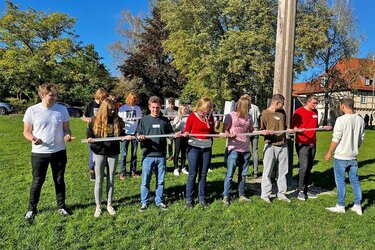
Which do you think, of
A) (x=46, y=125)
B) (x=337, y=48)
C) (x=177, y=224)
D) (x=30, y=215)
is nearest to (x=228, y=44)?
(x=337, y=48)

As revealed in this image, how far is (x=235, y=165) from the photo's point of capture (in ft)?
19.7

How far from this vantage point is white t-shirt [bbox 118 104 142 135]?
7340 millimetres

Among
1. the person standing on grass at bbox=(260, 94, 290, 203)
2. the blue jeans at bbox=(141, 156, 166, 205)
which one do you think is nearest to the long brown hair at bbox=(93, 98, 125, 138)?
the blue jeans at bbox=(141, 156, 166, 205)

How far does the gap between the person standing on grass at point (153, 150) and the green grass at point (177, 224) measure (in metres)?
0.29

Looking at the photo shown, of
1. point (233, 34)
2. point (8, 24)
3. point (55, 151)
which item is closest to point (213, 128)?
point (55, 151)

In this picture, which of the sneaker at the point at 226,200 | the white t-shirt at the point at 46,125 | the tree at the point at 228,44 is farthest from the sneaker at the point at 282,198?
the tree at the point at 228,44

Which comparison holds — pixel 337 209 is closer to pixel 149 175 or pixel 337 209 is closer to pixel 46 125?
pixel 149 175

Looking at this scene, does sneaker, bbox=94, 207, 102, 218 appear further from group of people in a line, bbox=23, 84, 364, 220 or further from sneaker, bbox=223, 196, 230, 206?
sneaker, bbox=223, 196, 230, 206

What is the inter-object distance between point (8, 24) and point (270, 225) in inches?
1466

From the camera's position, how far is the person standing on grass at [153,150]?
5.51 metres

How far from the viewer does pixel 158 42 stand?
1649 inches

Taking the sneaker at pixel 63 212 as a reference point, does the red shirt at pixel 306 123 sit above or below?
above

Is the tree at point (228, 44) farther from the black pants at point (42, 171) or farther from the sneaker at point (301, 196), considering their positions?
the black pants at point (42, 171)

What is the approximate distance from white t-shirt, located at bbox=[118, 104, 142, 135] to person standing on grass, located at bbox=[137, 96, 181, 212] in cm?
175
